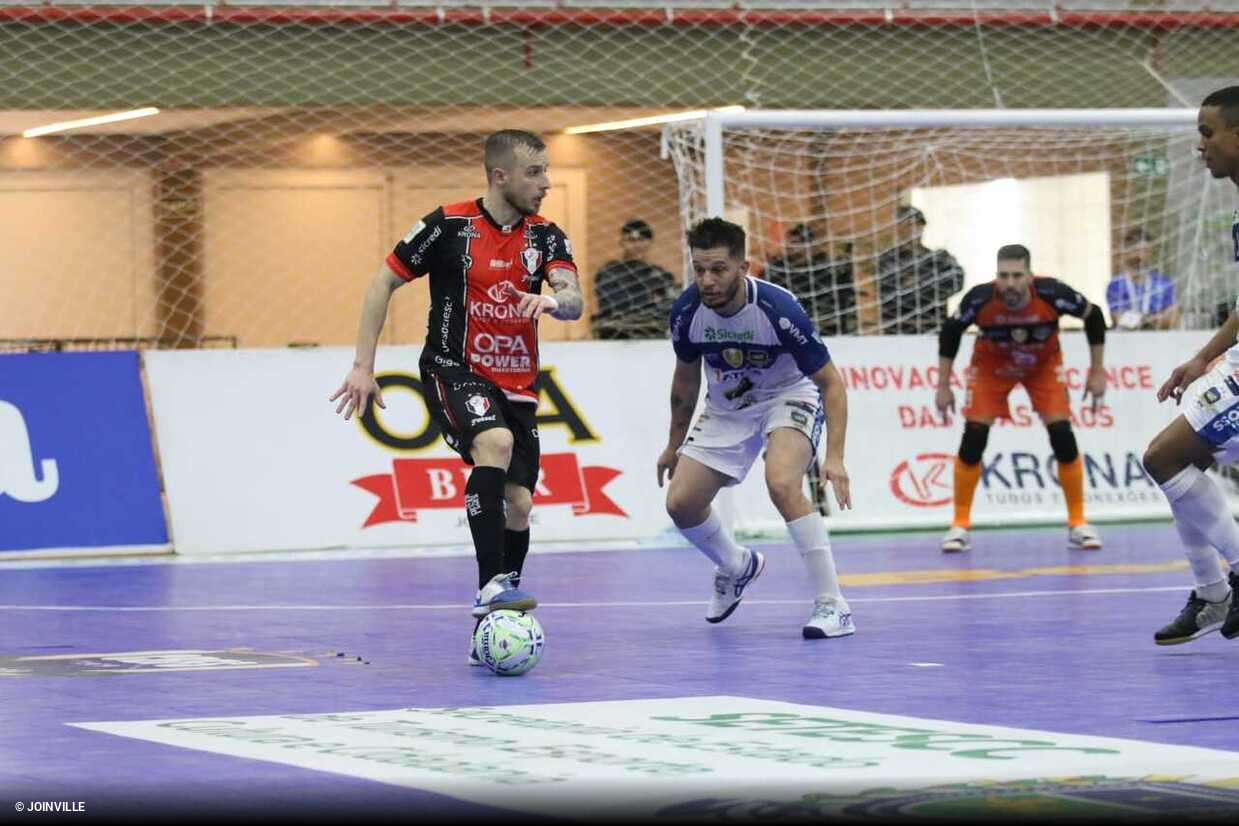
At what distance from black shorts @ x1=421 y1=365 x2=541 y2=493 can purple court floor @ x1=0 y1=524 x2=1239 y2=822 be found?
836mm

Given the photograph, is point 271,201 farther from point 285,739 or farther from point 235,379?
point 285,739

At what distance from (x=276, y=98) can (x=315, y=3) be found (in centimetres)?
103

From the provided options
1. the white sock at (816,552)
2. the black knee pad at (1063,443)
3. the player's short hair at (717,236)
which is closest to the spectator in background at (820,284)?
the black knee pad at (1063,443)

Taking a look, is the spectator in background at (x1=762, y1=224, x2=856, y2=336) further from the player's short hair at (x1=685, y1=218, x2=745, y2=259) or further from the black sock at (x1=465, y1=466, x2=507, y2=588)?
the black sock at (x1=465, y1=466, x2=507, y2=588)

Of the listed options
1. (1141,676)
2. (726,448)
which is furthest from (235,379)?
(1141,676)

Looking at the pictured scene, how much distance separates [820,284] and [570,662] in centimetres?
1024

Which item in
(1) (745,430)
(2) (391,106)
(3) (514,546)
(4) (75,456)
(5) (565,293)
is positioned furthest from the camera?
(2) (391,106)

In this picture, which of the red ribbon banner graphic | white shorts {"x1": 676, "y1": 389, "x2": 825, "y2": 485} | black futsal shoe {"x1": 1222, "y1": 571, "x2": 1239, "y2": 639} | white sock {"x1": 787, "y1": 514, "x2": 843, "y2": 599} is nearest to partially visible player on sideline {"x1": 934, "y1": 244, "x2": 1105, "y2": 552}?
the red ribbon banner graphic

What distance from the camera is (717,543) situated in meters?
10.8

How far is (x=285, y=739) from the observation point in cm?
665

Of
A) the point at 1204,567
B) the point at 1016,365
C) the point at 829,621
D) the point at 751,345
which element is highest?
the point at 751,345

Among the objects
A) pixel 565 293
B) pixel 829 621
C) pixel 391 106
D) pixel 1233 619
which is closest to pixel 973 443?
pixel 829 621

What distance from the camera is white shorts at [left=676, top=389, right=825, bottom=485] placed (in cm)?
1070

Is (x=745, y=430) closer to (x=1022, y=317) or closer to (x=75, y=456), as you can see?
(x=1022, y=317)
